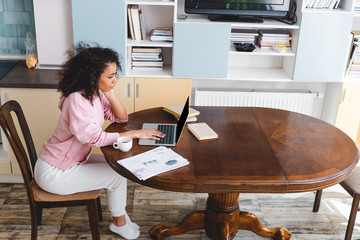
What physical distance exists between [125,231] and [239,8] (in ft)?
5.85

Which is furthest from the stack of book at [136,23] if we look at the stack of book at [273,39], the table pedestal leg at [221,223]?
the table pedestal leg at [221,223]

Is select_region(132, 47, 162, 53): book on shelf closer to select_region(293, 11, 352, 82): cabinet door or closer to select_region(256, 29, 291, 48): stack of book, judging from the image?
select_region(256, 29, 291, 48): stack of book

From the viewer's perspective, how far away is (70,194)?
7.24 ft

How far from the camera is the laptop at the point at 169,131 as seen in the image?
2.18 meters

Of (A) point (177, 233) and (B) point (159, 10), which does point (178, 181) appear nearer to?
(A) point (177, 233)

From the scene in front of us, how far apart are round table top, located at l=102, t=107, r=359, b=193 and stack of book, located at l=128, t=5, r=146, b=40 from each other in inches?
31.8

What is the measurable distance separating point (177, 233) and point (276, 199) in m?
0.86

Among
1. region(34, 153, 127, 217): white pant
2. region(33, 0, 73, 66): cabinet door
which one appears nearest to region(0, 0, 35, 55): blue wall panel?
region(33, 0, 73, 66): cabinet door

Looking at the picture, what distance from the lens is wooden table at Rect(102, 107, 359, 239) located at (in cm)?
187

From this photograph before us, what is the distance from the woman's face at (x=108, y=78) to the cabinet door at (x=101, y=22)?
2.78ft

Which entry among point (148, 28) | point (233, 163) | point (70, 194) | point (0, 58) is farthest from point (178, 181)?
point (0, 58)

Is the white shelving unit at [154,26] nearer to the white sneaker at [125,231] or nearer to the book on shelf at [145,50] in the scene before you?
the book on shelf at [145,50]

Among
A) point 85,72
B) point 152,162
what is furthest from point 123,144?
point 85,72

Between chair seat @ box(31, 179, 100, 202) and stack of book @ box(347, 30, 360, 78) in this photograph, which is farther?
stack of book @ box(347, 30, 360, 78)
